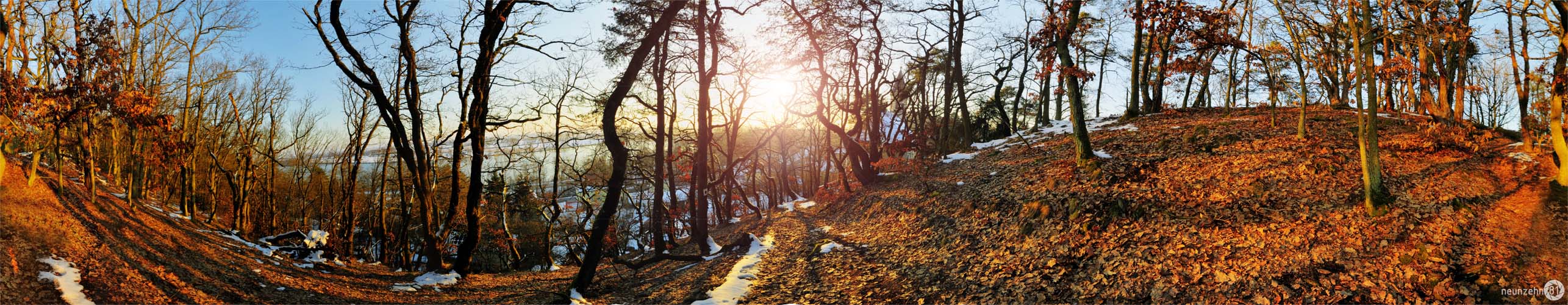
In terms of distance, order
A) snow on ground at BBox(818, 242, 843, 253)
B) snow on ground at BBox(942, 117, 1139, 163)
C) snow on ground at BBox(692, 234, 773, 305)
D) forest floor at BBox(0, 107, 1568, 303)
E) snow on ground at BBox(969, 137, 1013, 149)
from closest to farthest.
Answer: forest floor at BBox(0, 107, 1568, 303) < snow on ground at BBox(692, 234, 773, 305) < snow on ground at BBox(818, 242, 843, 253) < snow on ground at BBox(942, 117, 1139, 163) < snow on ground at BBox(969, 137, 1013, 149)

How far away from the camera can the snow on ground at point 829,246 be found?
32.9 feet

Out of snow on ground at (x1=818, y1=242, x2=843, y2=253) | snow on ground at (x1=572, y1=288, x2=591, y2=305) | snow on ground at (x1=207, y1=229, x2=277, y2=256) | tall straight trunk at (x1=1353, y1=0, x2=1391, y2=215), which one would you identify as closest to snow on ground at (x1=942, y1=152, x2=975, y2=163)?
snow on ground at (x1=818, y1=242, x2=843, y2=253)

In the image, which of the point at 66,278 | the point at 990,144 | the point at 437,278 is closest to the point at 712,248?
the point at 437,278

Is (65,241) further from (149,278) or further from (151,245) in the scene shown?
(151,245)

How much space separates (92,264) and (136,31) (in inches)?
464

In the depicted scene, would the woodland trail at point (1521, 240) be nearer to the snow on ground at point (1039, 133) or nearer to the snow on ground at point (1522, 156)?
the snow on ground at point (1522, 156)

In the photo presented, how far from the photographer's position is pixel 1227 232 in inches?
246

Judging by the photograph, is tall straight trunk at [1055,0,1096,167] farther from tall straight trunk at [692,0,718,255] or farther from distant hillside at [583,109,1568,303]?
tall straight trunk at [692,0,718,255]

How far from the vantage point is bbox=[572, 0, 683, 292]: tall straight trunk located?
7820 millimetres

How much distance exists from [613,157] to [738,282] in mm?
2633

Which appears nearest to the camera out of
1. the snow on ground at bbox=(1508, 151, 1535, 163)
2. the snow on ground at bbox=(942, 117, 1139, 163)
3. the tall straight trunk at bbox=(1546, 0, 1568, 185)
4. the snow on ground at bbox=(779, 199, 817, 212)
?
the tall straight trunk at bbox=(1546, 0, 1568, 185)

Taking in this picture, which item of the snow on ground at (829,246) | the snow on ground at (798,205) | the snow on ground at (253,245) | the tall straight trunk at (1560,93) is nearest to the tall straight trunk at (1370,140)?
the tall straight trunk at (1560,93)

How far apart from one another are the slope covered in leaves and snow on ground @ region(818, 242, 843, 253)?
7.5 inches

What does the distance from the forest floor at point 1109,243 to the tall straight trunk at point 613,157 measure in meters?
0.66
